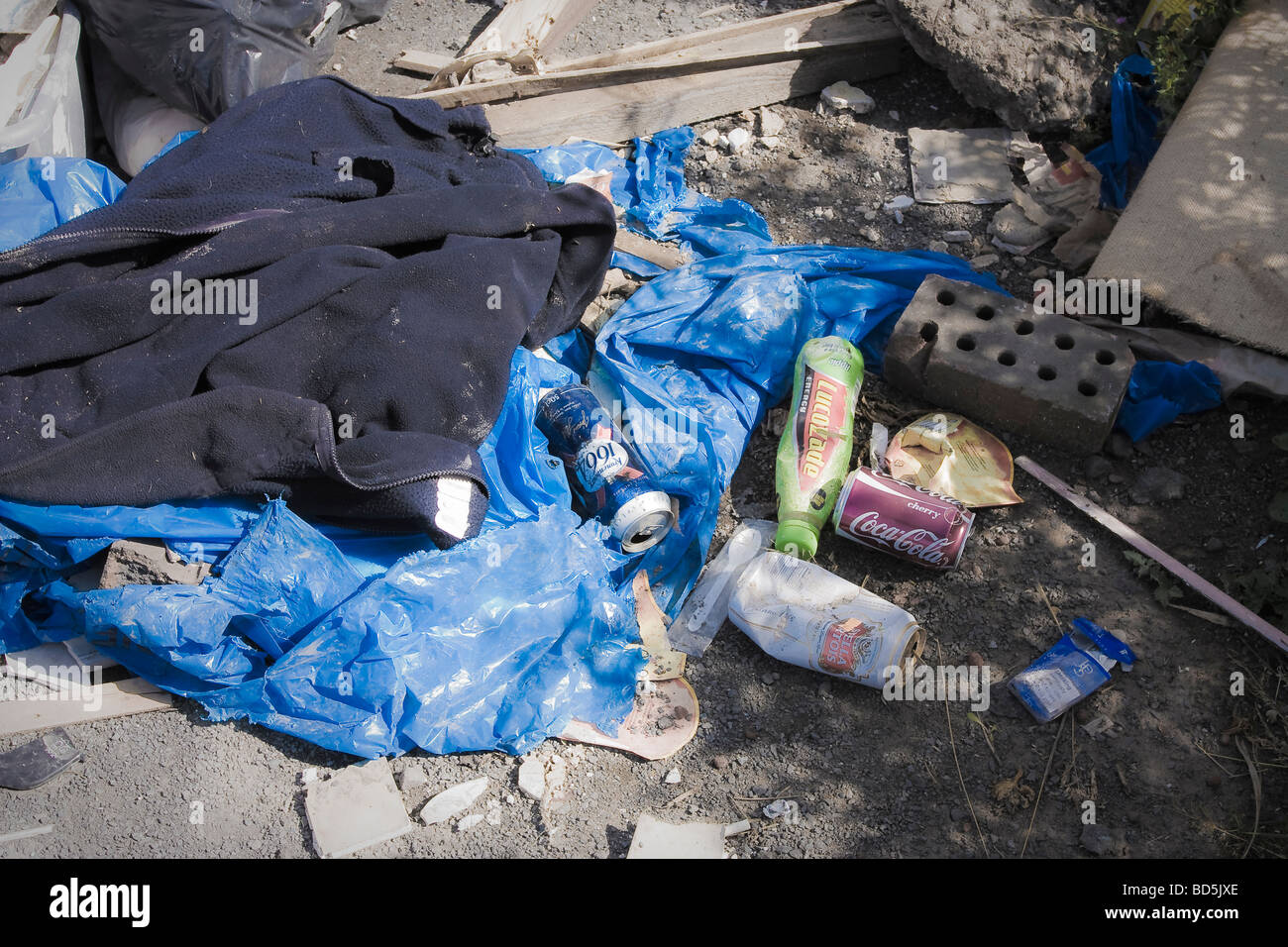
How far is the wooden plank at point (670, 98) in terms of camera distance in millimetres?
3699

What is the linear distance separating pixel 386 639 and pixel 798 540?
1.06 m

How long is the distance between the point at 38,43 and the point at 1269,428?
4.18 metres

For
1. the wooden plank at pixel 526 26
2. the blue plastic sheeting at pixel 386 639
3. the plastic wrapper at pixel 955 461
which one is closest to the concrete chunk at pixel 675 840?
the blue plastic sheeting at pixel 386 639

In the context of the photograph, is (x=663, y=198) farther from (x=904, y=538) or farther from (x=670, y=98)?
(x=904, y=538)

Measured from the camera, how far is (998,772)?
227 centimetres

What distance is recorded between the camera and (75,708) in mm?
2385

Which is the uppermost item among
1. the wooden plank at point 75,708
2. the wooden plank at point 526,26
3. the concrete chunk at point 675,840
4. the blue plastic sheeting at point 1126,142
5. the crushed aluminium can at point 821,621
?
the wooden plank at point 526,26

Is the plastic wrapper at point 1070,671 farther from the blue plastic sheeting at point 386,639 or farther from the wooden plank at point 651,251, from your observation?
the wooden plank at point 651,251

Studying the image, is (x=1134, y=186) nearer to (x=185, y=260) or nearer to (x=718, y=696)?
(x=718, y=696)

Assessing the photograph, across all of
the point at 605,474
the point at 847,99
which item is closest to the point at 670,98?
the point at 847,99

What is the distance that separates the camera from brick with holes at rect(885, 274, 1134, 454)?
278 cm

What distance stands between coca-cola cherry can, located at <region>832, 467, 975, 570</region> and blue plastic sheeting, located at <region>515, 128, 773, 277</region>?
3.75ft

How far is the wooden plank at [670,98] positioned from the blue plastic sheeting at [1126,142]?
86 centimetres
